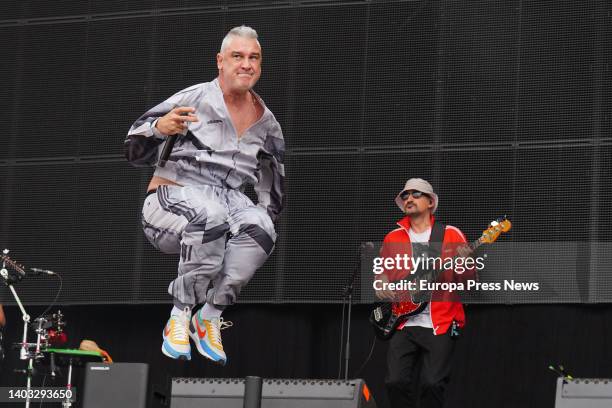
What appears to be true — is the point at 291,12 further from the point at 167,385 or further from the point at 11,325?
the point at 167,385

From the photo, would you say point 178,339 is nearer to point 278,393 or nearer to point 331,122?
point 278,393

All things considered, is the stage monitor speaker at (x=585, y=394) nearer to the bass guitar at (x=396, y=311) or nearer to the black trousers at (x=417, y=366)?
the black trousers at (x=417, y=366)

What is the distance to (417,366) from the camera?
6.79 m

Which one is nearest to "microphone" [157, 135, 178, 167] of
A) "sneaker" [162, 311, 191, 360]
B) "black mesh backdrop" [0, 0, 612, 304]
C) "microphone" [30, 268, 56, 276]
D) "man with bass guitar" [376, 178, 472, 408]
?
"sneaker" [162, 311, 191, 360]

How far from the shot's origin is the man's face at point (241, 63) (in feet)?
15.6

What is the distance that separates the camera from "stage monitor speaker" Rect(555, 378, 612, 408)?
450cm

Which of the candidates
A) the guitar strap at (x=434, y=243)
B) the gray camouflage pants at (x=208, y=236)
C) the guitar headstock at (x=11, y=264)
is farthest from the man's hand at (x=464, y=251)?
the guitar headstock at (x=11, y=264)

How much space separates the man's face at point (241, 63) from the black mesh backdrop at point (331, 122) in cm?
305

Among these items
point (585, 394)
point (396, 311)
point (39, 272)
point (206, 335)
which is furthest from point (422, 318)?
point (39, 272)

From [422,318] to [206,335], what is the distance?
207 centimetres

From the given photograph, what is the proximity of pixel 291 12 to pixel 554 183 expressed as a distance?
6.52 feet

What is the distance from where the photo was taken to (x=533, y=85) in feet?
24.8

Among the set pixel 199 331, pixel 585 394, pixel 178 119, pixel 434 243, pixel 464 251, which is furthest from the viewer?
pixel 464 251
